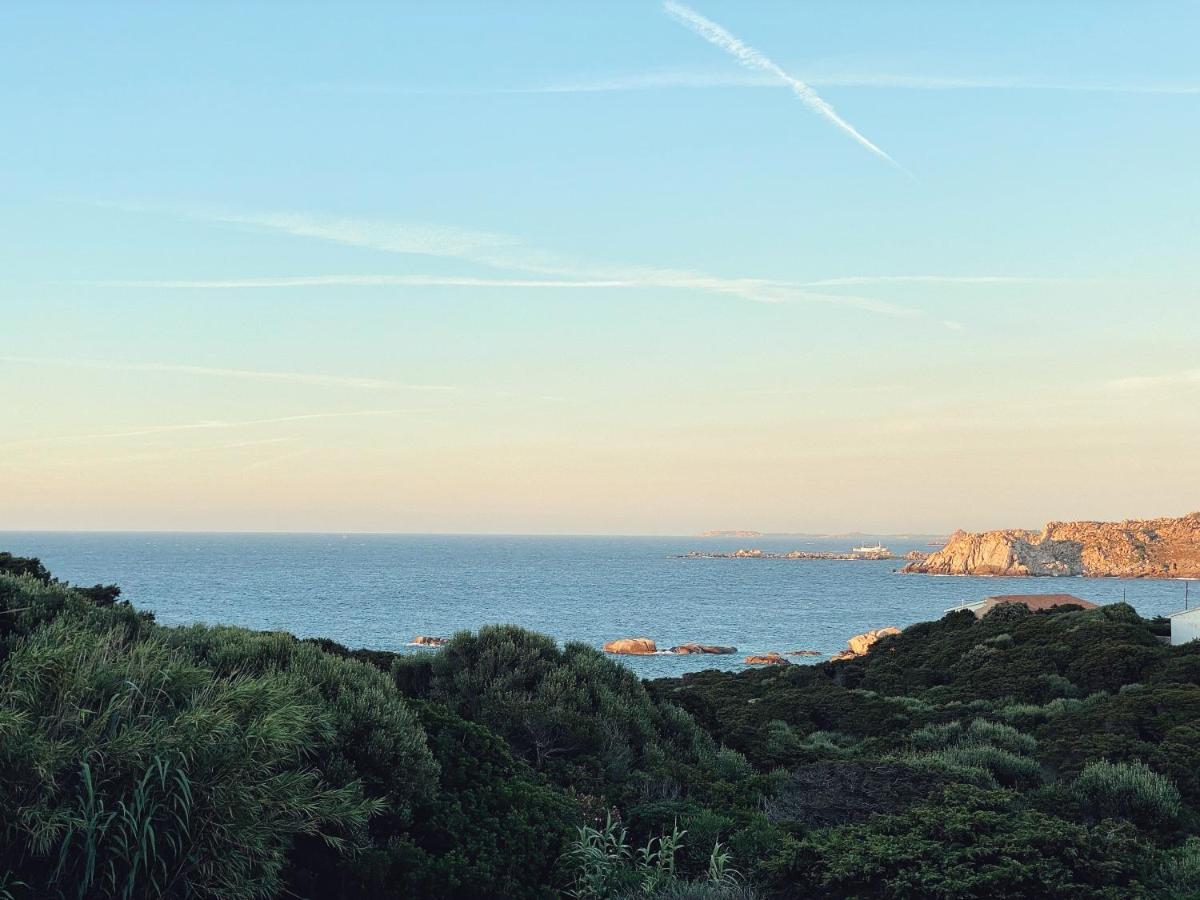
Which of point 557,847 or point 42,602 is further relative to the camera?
point 42,602

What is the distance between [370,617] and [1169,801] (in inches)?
3686

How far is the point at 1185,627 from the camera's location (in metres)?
33.9

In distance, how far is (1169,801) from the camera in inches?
467

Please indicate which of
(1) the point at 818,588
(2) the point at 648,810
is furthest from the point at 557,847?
(1) the point at 818,588

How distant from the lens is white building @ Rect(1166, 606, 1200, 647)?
110 feet

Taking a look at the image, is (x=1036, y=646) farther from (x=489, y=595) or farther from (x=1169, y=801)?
(x=489, y=595)

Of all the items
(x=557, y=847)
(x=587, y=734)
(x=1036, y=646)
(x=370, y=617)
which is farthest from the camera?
(x=370, y=617)

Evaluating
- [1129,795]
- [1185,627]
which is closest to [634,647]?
[1185,627]

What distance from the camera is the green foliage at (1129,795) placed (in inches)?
463

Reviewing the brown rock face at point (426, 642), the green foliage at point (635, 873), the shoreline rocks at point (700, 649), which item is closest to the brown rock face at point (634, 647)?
the shoreline rocks at point (700, 649)

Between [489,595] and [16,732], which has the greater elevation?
[16,732]

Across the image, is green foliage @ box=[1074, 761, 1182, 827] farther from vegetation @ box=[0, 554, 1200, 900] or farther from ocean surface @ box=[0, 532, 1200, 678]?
ocean surface @ box=[0, 532, 1200, 678]

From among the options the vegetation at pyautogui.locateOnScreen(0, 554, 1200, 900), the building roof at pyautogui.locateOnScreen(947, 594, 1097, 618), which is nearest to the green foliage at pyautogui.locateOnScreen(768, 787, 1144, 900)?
the vegetation at pyautogui.locateOnScreen(0, 554, 1200, 900)

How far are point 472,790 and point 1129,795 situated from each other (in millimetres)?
8084
